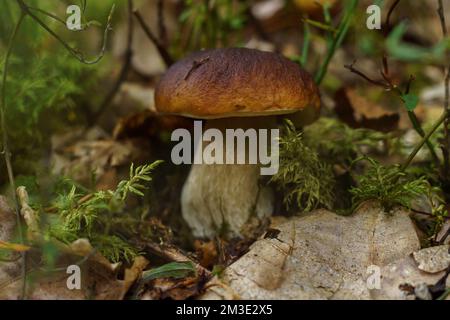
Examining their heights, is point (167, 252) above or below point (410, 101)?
below

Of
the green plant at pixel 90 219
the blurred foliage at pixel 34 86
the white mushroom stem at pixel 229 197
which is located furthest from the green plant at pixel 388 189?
the blurred foliage at pixel 34 86

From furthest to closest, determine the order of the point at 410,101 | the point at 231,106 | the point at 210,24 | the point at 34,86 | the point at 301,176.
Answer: the point at 210,24, the point at 34,86, the point at 301,176, the point at 231,106, the point at 410,101

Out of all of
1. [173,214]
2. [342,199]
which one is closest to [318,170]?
[342,199]

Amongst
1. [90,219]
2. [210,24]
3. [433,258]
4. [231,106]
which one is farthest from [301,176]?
[210,24]

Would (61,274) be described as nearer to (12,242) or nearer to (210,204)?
(12,242)

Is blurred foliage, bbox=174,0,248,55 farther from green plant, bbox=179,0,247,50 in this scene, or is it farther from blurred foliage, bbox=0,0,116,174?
blurred foliage, bbox=0,0,116,174

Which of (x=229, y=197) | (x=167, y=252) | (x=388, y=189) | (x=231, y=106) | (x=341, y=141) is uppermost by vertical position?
(x=231, y=106)

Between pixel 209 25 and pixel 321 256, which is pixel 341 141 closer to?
pixel 321 256
